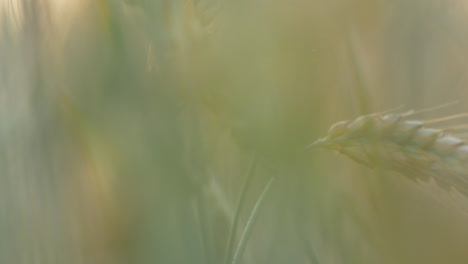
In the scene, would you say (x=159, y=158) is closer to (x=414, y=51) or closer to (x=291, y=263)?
(x=291, y=263)

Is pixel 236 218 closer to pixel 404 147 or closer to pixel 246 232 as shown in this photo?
pixel 246 232

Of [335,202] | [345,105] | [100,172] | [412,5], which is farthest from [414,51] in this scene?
[100,172]

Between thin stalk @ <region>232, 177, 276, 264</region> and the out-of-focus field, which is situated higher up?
the out-of-focus field

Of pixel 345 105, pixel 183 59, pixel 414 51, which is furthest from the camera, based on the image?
pixel 414 51

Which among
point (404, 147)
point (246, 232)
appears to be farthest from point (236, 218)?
point (404, 147)

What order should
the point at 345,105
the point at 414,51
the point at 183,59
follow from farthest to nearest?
the point at 414,51, the point at 345,105, the point at 183,59

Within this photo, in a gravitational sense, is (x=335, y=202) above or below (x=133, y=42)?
below
